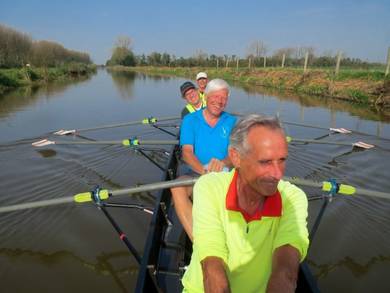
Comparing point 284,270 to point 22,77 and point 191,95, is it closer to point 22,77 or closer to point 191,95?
point 191,95

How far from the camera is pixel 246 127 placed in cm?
147

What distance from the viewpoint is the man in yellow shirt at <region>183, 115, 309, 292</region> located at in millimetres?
1415

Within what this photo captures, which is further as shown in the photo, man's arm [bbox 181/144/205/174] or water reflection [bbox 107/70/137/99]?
water reflection [bbox 107/70/137/99]

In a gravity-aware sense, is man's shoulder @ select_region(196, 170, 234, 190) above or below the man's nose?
below

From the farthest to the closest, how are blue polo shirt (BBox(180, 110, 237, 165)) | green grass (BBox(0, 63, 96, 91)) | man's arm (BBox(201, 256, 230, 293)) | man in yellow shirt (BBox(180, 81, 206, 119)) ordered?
green grass (BBox(0, 63, 96, 91)), man in yellow shirt (BBox(180, 81, 206, 119)), blue polo shirt (BBox(180, 110, 237, 165)), man's arm (BBox(201, 256, 230, 293))

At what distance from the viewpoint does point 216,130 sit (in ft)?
12.1

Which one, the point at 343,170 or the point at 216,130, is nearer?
the point at 216,130

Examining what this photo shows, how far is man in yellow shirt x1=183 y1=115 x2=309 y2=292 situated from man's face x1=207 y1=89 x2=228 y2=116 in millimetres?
2033

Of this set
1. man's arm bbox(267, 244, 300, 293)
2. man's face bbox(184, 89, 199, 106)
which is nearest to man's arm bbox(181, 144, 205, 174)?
man's arm bbox(267, 244, 300, 293)

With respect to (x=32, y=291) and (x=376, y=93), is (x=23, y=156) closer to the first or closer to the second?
(x=32, y=291)

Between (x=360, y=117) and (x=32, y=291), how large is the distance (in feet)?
41.4

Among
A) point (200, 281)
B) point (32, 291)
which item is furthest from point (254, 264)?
point (32, 291)

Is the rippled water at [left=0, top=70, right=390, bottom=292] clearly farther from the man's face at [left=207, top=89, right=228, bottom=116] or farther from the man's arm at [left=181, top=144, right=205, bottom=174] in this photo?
the man's face at [left=207, top=89, right=228, bottom=116]

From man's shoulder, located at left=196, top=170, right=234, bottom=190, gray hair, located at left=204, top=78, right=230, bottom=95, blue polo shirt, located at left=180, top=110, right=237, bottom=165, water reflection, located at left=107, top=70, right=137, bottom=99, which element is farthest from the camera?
water reflection, located at left=107, top=70, right=137, bottom=99
